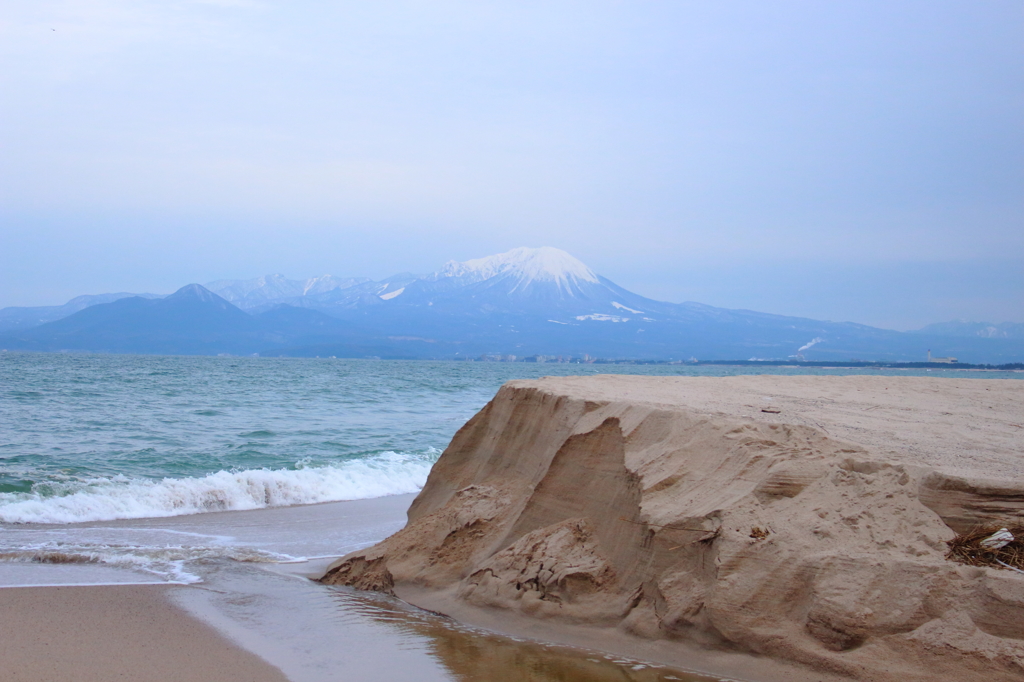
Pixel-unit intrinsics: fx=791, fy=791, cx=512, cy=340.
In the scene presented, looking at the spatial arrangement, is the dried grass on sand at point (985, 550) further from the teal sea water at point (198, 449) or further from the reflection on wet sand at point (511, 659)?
the teal sea water at point (198, 449)

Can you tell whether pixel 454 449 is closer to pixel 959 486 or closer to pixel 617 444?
pixel 617 444

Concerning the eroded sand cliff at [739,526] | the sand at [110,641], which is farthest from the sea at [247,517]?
the eroded sand cliff at [739,526]

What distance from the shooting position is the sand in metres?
4.83

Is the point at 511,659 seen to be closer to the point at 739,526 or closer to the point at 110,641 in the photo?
the point at 739,526

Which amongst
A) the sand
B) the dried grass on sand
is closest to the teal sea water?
the sand

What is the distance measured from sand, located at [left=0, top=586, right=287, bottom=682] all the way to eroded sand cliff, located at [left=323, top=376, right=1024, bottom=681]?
164 cm

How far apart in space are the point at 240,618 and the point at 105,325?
21648 centimetres

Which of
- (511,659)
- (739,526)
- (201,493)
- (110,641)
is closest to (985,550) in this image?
(739,526)

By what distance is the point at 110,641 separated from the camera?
545 centimetres

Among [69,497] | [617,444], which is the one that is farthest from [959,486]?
[69,497]

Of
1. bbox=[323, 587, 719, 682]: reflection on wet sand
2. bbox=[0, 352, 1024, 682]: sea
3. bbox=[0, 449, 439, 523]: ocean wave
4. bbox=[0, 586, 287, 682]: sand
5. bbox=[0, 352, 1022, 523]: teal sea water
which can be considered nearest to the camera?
bbox=[323, 587, 719, 682]: reflection on wet sand

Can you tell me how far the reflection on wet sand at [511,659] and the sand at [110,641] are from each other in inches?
41.6

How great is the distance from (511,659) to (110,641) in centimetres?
282

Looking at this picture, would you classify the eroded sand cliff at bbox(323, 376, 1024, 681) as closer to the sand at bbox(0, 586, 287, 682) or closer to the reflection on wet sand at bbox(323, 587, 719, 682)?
the reflection on wet sand at bbox(323, 587, 719, 682)
